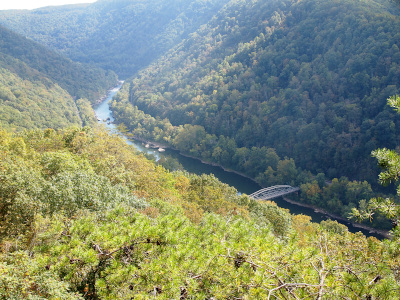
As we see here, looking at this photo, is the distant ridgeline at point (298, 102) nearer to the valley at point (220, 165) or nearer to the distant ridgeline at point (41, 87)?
the valley at point (220, 165)

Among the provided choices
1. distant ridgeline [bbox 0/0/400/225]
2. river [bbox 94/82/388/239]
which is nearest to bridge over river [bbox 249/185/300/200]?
river [bbox 94/82/388/239]

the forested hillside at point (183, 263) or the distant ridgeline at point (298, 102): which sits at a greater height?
the forested hillside at point (183, 263)

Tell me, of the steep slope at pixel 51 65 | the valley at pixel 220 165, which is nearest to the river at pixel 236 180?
the valley at pixel 220 165

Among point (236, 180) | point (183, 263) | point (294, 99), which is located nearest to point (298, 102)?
point (294, 99)

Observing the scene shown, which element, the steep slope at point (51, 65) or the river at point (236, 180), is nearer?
the river at point (236, 180)

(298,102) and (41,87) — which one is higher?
(41,87)

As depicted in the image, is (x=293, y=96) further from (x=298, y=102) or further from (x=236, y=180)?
(x=236, y=180)
